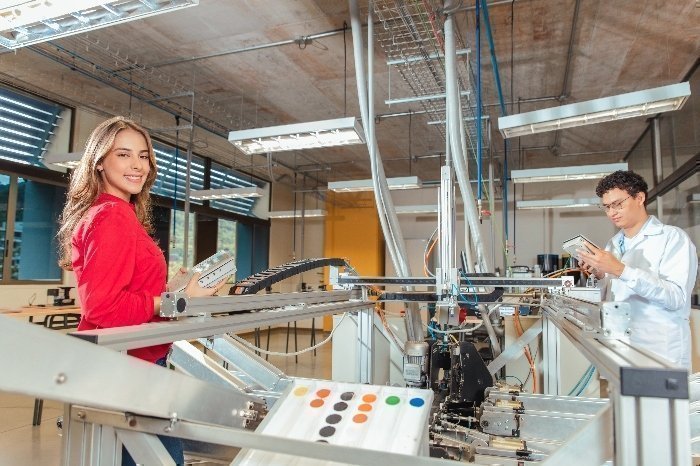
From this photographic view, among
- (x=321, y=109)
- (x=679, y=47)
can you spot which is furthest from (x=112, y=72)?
(x=679, y=47)

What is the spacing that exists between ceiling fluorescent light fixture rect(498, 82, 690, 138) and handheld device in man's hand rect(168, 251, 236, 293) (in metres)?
2.14

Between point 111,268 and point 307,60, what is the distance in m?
3.98

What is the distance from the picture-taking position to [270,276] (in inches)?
64.7

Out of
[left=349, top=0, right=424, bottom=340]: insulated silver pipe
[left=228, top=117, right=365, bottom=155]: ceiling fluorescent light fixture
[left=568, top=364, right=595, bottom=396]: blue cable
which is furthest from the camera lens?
[left=228, top=117, right=365, bottom=155]: ceiling fluorescent light fixture

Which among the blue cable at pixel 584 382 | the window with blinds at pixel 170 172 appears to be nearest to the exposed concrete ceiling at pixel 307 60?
the window with blinds at pixel 170 172

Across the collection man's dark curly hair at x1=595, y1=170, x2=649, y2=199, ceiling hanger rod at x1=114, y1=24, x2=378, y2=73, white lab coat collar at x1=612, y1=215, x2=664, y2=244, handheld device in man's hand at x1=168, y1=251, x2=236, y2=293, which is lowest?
handheld device in man's hand at x1=168, y1=251, x2=236, y2=293

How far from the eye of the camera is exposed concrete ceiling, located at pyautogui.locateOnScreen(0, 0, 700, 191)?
12.0 feet

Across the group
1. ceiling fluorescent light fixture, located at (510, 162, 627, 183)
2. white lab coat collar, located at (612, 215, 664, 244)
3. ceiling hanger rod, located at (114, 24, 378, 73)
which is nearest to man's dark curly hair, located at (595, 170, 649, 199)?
white lab coat collar, located at (612, 215, 664, 244)

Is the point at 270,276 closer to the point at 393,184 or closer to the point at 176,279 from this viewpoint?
the point at 176,279

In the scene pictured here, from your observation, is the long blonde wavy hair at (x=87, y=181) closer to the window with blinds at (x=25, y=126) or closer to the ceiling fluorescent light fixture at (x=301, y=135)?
the ceiling fluorescent light fixture at (x=301, y=135)

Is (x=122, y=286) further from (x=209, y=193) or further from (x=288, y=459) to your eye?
(x=209, y=193)

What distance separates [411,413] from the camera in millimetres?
936

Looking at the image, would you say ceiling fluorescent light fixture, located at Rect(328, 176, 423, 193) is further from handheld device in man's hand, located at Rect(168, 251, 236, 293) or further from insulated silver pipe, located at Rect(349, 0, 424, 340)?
handheld device in man's hand, located at Rect(168, 251, 236, 293)

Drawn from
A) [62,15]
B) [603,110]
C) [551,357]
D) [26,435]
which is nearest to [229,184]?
[26,435]
